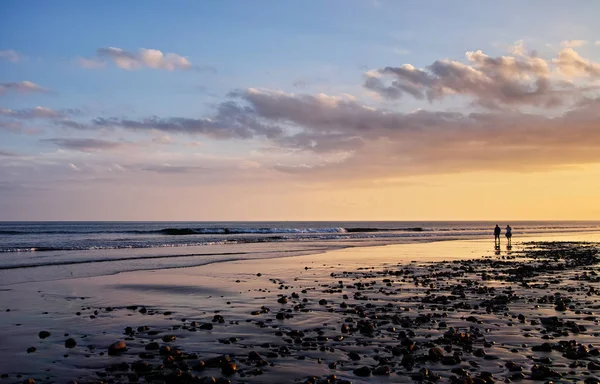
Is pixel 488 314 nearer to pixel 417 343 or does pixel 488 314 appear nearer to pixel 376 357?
pixel 417 343

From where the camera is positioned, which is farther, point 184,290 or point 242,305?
point 184,290

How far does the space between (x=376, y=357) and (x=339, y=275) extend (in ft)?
57.0

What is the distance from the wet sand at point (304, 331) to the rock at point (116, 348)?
4.7 inches

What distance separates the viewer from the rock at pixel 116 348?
11.5m

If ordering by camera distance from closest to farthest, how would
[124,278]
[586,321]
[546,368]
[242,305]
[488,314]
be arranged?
[546,368], [586,321], [488,314], [242,305], [124,278]

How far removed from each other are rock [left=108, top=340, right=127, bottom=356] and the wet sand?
4.7 inches

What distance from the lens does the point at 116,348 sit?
38.3 ft

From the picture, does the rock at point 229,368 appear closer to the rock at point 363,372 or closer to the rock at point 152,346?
the rock at point 363,372

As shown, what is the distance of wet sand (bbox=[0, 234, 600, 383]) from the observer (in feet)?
32.8

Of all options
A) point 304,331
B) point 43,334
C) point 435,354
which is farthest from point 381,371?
point 43,334

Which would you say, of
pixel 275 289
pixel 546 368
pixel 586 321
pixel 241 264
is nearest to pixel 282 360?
pixel 546 368

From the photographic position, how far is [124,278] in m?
27.8

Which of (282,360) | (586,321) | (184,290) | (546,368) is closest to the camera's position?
(546,368)

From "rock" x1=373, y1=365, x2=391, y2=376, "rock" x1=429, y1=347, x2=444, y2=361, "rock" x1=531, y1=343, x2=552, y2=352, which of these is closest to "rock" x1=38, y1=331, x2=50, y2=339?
"rock" x1=373, y1=365, x2=391, y2=376
